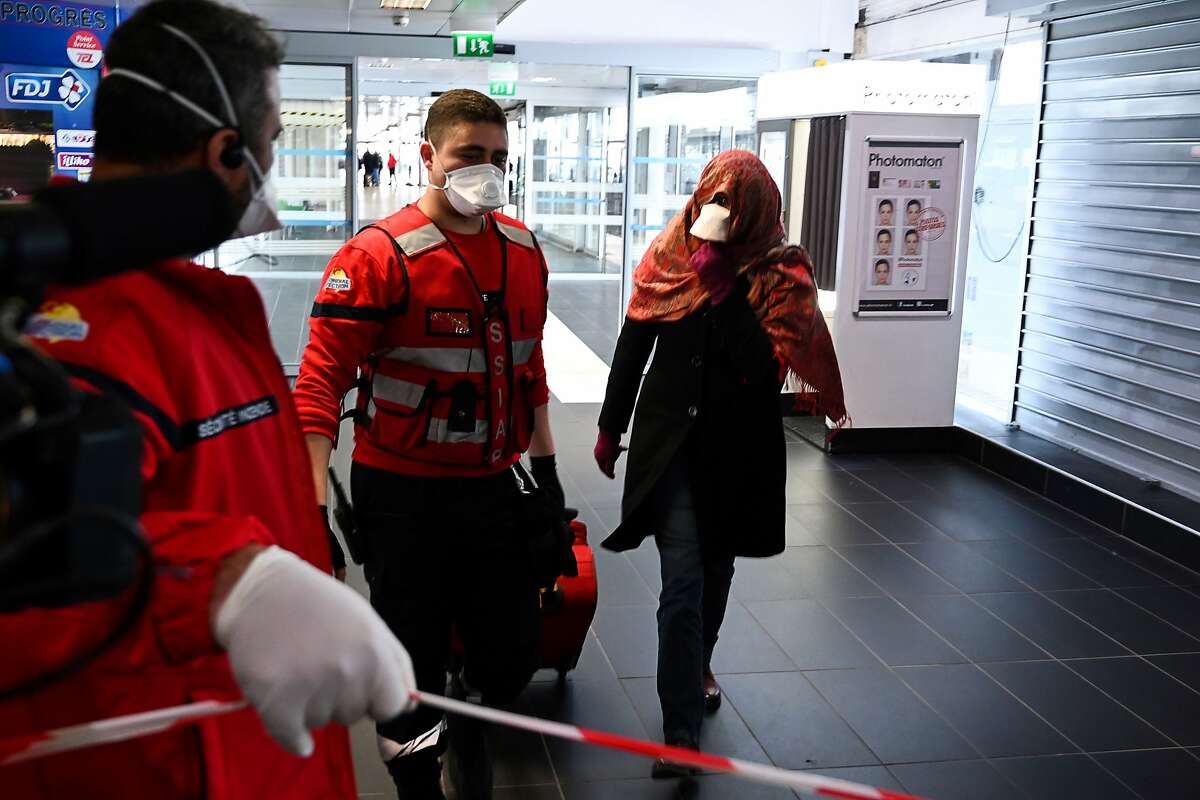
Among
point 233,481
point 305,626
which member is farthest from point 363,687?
point 233,481

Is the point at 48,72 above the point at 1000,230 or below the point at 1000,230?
above

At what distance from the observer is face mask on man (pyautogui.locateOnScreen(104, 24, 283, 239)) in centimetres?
130

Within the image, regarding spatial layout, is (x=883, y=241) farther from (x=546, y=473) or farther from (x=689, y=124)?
(x=546, y=473)

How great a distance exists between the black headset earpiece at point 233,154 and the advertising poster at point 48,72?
12.6 feet

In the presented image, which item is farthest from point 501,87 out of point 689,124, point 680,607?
point 680,607

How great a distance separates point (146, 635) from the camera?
114 cm

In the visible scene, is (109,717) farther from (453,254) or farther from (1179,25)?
(1179,25)

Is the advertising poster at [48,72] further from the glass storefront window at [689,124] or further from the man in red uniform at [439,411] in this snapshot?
the glass storefront window at [689,124]

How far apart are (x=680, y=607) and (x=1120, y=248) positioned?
4572 millimetres

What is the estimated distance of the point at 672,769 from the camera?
3.32m

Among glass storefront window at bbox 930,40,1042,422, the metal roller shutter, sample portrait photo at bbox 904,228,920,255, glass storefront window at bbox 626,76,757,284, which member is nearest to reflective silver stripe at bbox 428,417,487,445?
the metal roller shutter

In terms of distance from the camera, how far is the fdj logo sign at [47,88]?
4.80m

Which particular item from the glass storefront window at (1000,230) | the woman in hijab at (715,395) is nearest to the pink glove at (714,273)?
the woman in hijab at (715,395)

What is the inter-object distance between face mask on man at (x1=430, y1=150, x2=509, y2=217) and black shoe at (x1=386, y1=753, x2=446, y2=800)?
1.30 metres
